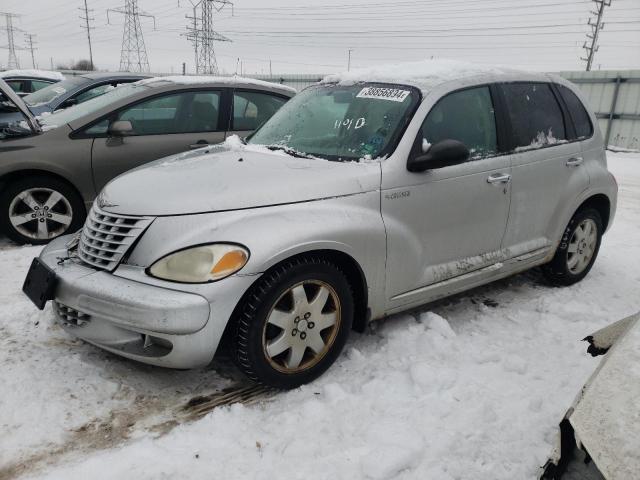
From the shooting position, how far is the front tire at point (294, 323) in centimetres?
269

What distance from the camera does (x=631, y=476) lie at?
1435 millimetres

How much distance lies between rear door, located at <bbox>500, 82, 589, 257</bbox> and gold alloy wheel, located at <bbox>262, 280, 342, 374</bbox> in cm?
162

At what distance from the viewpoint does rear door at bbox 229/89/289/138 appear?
5.88m

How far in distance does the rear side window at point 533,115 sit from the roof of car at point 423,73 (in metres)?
0.14

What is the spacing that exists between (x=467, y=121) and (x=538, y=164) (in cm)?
74

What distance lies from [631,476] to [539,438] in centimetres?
123

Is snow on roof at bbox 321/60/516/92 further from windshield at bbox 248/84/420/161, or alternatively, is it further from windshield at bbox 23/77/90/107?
windshield at bbox 23/77/90/107

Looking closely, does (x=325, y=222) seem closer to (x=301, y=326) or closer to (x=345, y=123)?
(x=301, y=326)

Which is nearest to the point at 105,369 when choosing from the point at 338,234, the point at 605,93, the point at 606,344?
the point at 338,234

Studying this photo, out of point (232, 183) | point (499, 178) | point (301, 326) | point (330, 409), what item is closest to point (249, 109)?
point (499, 178)

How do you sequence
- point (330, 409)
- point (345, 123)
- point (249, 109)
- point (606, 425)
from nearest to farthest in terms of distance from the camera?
point (606, 425), point (330, 409), point (345, 123), point (249, 109)

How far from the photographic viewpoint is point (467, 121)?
365 centimetres

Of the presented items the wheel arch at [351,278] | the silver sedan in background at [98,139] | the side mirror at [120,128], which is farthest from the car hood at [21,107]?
the wheel arch at [351,278]

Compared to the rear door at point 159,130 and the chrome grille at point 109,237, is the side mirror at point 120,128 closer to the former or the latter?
the rear door at point 159,130
